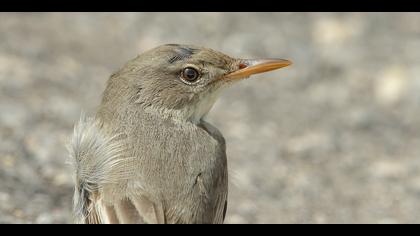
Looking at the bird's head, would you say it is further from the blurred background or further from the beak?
the blurred background

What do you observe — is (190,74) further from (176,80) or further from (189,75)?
(176,80)

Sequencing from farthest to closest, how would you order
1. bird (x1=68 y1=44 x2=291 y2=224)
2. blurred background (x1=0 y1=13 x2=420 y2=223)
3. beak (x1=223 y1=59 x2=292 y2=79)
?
blurred background (x1=0 y1=13 x2=420 y2=223) → beak (x1=223 y1=59 x2=292 y2=79) → bird (x1=68 y1=44 x2=291 y2=224)

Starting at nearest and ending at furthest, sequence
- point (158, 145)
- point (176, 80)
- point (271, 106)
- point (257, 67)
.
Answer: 1. point (158, 145)
2. point (176, 80)
3. point (257, 67)
4. point (271, 106)

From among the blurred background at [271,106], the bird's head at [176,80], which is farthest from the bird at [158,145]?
the blurred background at [271,106]

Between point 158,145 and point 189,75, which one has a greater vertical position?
point 189,75

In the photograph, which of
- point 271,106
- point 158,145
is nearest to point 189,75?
point 158,145

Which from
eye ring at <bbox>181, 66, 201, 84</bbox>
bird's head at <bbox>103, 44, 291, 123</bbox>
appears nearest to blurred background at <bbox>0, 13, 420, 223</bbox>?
bird's head at <bbox>103, 44, 291, 123</bbox>
